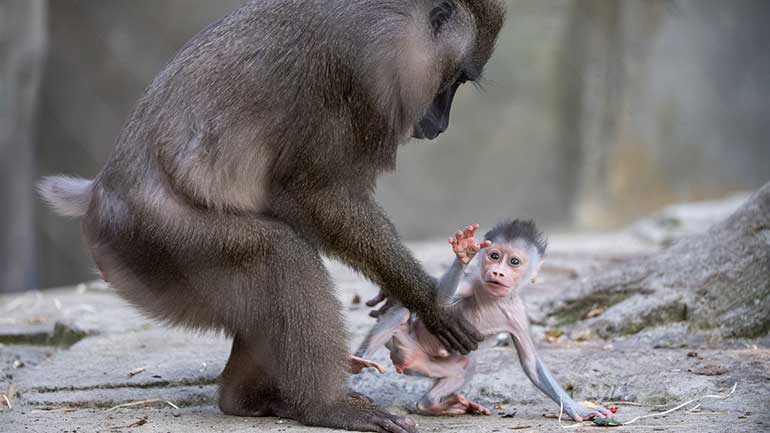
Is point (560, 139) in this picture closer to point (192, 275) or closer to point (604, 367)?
point (604, 367)

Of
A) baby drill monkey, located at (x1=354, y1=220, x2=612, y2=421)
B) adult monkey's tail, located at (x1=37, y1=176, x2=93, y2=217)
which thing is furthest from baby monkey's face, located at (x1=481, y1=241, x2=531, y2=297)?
adult monkey's tail, located at (x1=37, y1=176, x2=93, y2=217)

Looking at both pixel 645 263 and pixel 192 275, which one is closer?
pixel 192 275

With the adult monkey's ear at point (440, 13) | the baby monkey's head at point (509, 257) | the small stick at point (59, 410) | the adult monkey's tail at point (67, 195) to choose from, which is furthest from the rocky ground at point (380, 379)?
the adult monkey's ear at point (440, 13)

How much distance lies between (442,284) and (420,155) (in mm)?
7703

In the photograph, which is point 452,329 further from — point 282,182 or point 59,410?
point 59,410

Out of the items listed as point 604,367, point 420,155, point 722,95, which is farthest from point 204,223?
point 722,95

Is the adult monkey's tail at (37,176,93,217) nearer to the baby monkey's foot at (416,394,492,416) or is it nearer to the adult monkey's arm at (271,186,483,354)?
the adult monkey's arm at (271,186,483,354)

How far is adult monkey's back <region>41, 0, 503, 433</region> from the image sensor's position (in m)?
3.49

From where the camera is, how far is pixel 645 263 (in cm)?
509

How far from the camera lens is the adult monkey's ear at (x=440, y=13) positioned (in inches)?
144

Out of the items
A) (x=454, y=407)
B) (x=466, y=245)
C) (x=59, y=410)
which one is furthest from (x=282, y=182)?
(x=59, y=410)

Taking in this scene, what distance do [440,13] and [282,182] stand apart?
801 mm

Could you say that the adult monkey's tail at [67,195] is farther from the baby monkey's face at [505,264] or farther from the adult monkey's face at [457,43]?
the baby monkey's face at [505,264]

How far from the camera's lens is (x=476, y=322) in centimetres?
382
